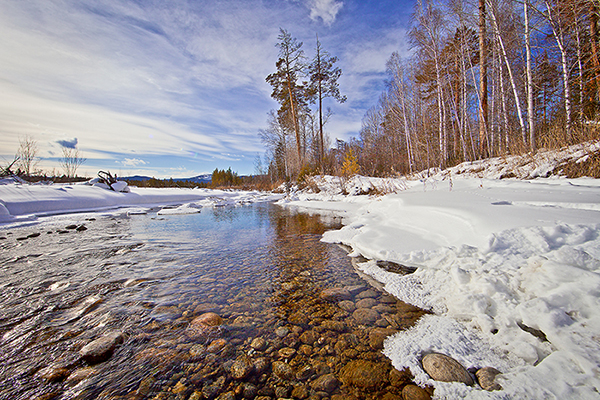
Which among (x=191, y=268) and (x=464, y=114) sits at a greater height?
(x=464, y=114)

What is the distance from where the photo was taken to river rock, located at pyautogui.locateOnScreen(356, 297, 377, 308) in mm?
1804

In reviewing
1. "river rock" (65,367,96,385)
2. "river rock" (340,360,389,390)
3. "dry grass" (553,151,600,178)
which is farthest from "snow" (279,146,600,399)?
"dry grass" (553,151,600,178)

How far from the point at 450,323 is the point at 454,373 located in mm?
460

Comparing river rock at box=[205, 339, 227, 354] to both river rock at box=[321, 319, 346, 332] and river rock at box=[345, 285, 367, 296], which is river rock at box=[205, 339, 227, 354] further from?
river rock at box=[345, 285, 367, 296]

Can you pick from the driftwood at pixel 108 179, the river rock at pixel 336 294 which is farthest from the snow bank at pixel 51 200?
the river rock at pixel 336 294

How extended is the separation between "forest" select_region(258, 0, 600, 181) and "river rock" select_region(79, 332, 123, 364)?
9002 millimetres

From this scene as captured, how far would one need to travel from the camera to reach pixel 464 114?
37.7 ft

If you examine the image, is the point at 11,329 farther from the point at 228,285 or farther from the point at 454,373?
the point at 454,373

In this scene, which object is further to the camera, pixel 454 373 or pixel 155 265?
pixel 155 265

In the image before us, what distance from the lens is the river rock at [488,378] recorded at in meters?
0.98

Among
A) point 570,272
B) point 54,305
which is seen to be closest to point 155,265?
point 54,305

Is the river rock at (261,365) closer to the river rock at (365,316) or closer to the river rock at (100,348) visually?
the river rock at (365,316)

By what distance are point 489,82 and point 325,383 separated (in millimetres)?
18173

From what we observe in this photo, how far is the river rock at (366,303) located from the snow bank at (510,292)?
0.26m
